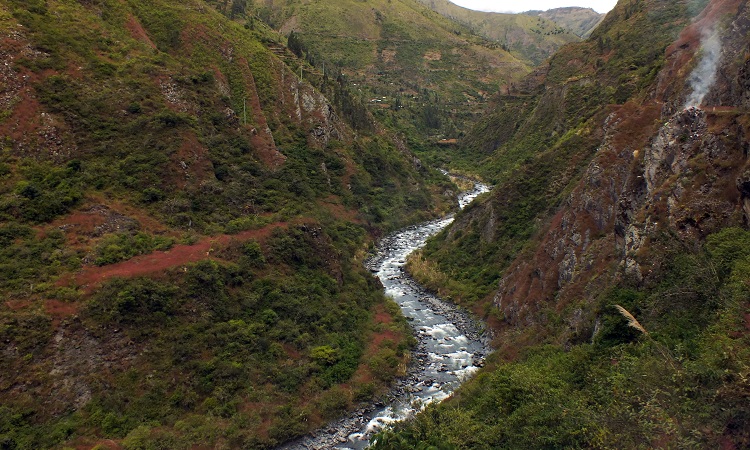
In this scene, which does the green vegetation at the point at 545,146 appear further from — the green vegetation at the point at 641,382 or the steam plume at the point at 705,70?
the green vegetation at the point at 641,382

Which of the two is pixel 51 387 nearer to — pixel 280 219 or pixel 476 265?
pixel 280 219

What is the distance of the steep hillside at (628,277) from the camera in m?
16.1

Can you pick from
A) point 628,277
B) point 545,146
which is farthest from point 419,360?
Result: point 545,146

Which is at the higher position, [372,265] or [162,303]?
[162,303]

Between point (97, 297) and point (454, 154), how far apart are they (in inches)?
4483

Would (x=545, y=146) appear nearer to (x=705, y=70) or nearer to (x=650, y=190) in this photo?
(x=705, y=70)

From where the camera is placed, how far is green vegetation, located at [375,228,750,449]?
563 inches

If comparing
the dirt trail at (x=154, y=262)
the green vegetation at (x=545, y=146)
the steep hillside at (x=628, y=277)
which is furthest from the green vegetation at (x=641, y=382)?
the green vegetation at (x=545, y=146)

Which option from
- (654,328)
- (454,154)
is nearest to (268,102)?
(654,328)

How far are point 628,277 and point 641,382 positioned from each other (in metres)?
10.1

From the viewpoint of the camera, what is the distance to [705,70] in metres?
38.6

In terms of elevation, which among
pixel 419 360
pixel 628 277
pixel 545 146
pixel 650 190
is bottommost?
pixel 419 360

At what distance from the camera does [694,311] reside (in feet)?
67.7

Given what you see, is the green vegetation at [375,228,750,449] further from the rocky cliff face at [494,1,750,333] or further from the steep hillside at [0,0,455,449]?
the steep hillside at [0,0,455,449]
